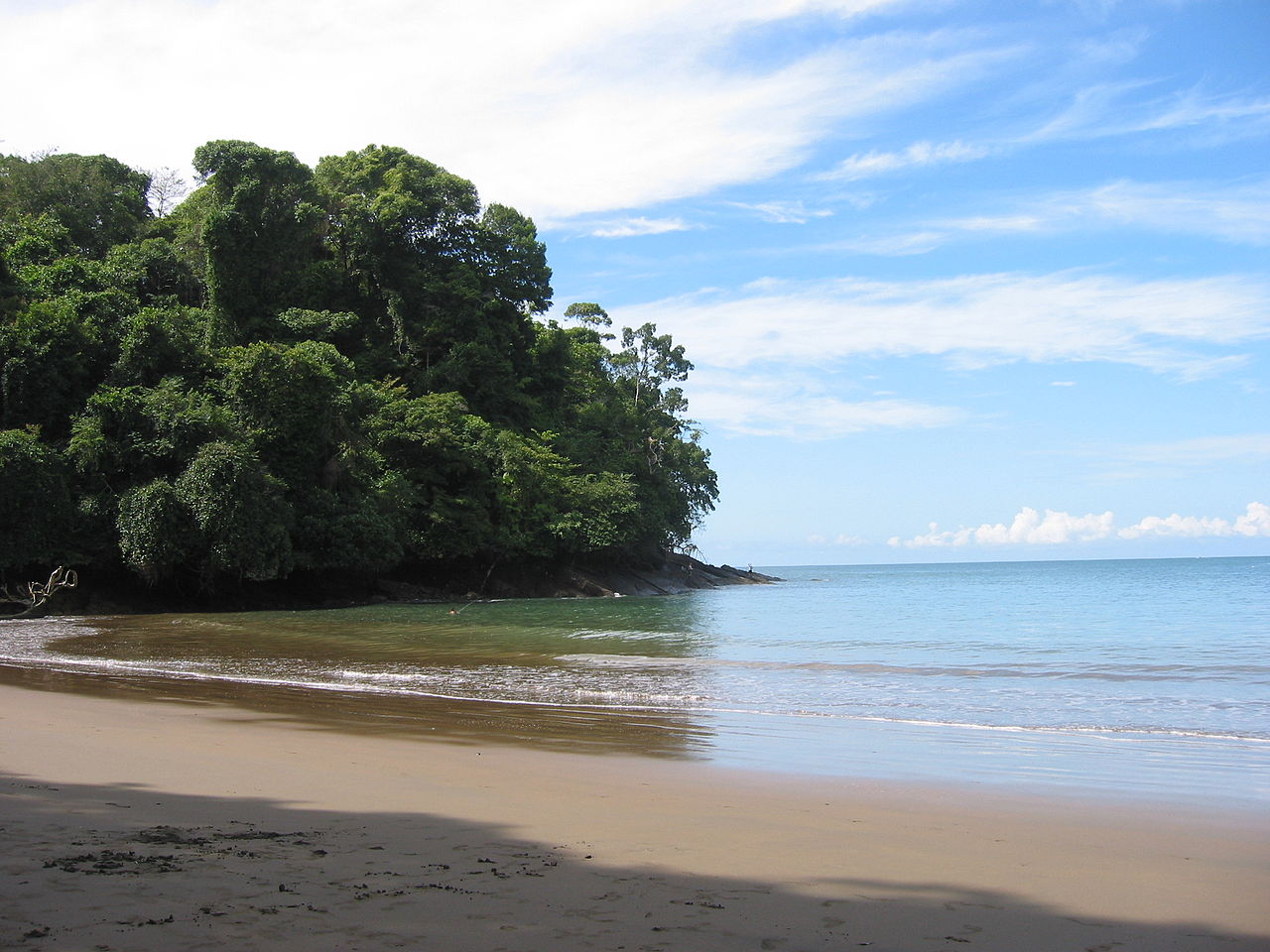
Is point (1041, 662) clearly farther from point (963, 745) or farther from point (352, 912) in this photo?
point (352, 912)

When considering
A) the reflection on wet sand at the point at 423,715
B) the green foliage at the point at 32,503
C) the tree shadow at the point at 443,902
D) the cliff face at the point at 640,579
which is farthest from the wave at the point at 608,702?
the cliff face at the point at 640,579

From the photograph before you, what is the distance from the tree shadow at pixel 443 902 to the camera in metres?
3.30

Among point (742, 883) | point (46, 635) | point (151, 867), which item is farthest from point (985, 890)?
point (46, 635)

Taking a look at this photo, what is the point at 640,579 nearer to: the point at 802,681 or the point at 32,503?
the point at 32,503

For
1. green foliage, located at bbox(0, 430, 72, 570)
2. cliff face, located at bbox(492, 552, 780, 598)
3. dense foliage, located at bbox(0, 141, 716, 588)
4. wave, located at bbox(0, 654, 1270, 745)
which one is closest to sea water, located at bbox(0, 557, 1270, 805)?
wave, located at bbox(0, 654, 1270, 745)

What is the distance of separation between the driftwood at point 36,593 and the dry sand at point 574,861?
20.7m

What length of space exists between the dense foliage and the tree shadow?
25.5 metres

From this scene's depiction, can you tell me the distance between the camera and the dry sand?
11.3ft

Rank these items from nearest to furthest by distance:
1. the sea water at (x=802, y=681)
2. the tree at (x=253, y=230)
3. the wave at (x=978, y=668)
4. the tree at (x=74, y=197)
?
the sea water at (x=802, y=681)
the wave at (x=978, y=668)
the tree at (x=253, y=230)
the tree at (x=74, y=197)

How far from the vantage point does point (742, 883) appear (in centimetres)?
414

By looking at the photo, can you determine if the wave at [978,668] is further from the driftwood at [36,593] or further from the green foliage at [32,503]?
the green foliage at [32,503]

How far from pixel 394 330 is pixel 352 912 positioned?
42.7 meters

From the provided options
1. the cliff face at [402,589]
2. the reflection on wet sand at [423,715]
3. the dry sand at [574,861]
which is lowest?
the cliff face at [402,589]

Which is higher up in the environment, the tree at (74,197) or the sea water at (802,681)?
the tree at (74,197)
